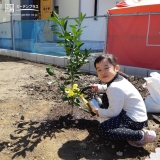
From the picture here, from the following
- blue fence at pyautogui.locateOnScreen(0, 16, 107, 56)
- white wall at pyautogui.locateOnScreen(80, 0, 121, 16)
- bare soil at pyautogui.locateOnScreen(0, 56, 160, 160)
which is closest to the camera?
bare soil at pyautogui.locateOnScreen(0, 56, 160, 160)

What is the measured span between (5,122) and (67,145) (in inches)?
33.2

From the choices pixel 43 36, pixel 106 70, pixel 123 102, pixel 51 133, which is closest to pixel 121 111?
pixel 123 102

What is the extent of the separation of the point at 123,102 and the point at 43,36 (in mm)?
4763

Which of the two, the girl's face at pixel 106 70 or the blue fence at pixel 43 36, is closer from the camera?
the girl's face at pixel 106 70

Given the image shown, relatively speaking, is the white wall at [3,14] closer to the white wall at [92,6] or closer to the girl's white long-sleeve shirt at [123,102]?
the white wall at [92,6]

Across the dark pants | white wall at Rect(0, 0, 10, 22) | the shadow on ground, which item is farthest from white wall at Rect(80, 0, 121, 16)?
the dark pants

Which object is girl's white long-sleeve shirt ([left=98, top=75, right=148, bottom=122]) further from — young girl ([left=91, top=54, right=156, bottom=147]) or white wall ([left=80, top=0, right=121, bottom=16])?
white wall ([left=80, top=0, right=121, bottom=16])

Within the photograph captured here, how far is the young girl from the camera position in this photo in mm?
1940

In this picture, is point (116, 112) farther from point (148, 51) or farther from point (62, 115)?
point (148, 51)

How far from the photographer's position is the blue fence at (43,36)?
5598 mm

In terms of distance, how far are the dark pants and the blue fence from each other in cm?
340

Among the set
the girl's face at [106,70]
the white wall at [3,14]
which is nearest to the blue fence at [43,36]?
the white wall at [3,14]

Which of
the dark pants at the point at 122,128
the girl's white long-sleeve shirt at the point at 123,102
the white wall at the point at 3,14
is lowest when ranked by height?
the dark pants at the point at 122,128

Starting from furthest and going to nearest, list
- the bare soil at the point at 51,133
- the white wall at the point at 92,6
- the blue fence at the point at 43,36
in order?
the white wall at the point at 92,6, the blue fence at the point at 43,36, the bare soil at the point at 51,133
